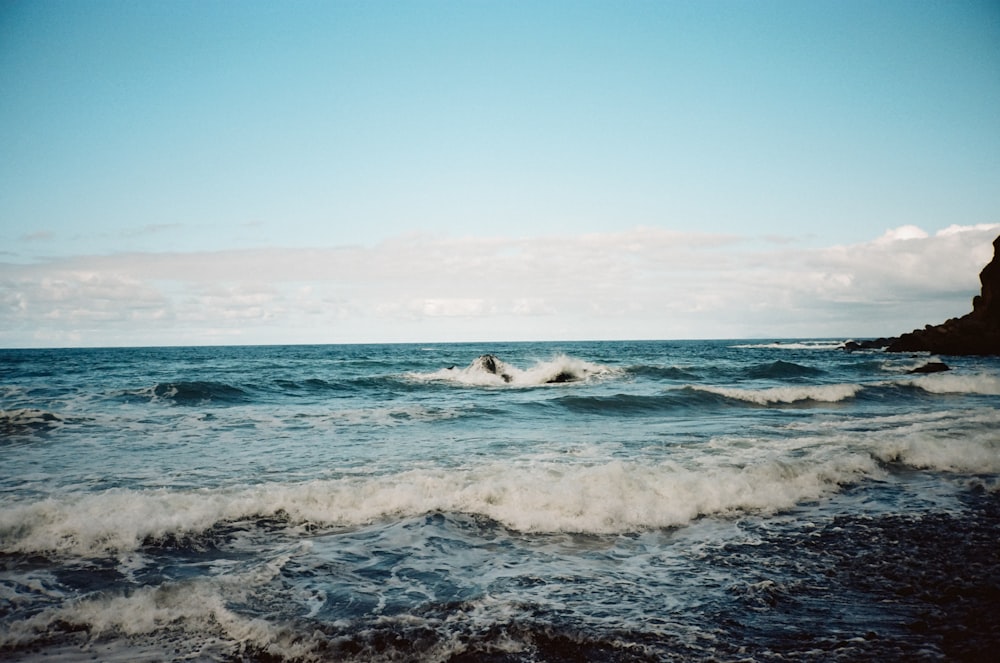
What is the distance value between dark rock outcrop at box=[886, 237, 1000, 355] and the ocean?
41.6 m

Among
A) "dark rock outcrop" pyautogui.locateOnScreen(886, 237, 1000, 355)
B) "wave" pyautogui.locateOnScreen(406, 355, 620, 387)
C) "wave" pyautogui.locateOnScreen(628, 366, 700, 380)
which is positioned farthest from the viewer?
"dark rock outcrop" pyautogui.locateOnScreen(886, 237, 1000, 355)

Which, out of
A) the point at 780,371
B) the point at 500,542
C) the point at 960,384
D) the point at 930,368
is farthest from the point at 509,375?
the point at 500,542

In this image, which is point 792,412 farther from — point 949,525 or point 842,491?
point 949,525

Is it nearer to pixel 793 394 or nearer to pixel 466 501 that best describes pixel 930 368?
pixel 793 394

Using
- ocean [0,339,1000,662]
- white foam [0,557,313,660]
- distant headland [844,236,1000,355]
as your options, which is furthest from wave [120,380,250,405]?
distant headland [844,236,1000,355]

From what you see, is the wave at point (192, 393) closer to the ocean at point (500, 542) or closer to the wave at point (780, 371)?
the ocean at point (500, 542)

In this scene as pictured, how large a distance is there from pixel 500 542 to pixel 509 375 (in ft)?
80.0

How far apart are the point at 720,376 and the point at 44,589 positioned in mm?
33049

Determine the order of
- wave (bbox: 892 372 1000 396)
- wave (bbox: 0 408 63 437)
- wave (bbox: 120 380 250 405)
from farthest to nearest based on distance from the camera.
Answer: wave (bbox: 892 372 1000 396) → wave (bbox: 120 380 250 405) → wave (bbox: 0 408 63 437)

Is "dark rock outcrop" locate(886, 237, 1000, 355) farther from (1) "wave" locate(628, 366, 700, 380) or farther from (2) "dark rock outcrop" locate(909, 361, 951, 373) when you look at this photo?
(1) "wave" locate(628, 366, 700, 380)

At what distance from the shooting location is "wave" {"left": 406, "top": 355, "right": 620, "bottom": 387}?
2972cm

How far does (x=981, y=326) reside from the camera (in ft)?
154

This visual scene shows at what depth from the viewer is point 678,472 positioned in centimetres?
944

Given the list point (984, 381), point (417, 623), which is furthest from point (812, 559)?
point (984, 381)
